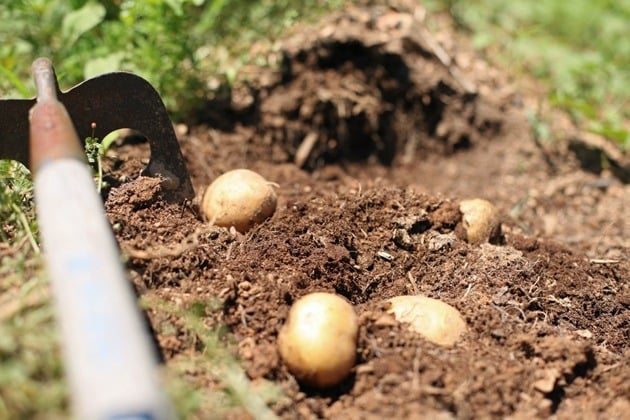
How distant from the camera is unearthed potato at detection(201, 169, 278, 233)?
8.91ft

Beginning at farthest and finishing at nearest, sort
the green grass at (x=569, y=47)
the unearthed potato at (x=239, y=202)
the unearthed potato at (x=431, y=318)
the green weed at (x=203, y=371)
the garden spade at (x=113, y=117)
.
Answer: the green grass at (x=569, y=47)
the unearthed potato at (x=239, y=202)
the garden spade at (x=113, y=117)
the unearthed potato at (x=431, y=318)
the green weed at (x=203, y=371)

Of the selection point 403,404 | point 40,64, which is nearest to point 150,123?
point 40,64

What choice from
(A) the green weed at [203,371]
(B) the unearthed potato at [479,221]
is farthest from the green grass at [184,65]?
(B) the unearthed potato at [479,221]

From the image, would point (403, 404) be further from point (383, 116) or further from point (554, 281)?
point (383, 116)

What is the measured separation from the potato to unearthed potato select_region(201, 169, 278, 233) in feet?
2.37

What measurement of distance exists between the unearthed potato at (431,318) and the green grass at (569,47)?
2.46m

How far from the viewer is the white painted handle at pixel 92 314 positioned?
1.36m

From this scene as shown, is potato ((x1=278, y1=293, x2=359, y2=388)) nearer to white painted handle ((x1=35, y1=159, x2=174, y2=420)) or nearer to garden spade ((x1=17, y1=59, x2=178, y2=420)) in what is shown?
garden spade ((x1=17, y1=59, x2=178, y2=420))

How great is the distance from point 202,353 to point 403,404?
66 centimetres

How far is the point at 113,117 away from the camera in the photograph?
2.66 meters

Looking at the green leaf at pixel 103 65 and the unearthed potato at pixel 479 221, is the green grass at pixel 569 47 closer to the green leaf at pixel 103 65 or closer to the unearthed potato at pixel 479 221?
the unearthed potato at pixel 479 221

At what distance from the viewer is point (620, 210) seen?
12.7 feet

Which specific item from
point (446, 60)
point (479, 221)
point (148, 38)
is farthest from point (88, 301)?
point (446, 60)

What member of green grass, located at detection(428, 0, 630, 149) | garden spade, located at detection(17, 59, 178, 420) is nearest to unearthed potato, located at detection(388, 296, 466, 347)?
garden spade, located at detection(17, 59, 178, 420)
